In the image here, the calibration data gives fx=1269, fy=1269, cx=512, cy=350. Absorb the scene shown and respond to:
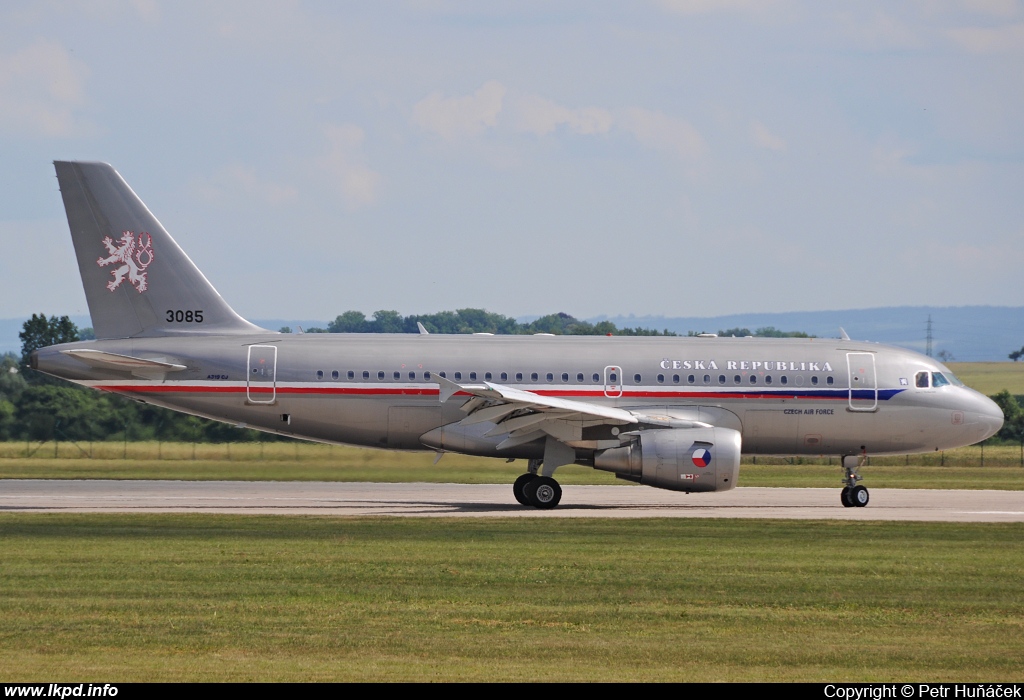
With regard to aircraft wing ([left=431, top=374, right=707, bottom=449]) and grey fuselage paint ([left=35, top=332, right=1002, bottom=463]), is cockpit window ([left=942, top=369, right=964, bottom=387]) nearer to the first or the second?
grey fuselage paint ([left=35, top=332, right=1002, bottom=463])

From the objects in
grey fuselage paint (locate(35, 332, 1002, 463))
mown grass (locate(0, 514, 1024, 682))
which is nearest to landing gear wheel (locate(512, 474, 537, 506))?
grey fuselage paint (locate(35, 332, 1002, 463))

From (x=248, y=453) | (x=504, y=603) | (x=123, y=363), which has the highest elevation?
(x=123, y=363)

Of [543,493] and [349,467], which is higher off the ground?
[349,467]

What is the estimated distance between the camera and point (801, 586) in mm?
17188

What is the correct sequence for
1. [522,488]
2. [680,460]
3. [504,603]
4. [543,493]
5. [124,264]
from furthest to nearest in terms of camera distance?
[124,264], [522,488], [543,493], [680,460], [504,603]

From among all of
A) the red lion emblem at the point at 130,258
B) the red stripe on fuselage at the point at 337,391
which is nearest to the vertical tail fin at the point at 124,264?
the red lion emblem at the point at 130,258

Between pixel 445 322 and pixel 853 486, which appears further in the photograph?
pixel 445 322

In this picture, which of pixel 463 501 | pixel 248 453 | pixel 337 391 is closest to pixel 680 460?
pixel 463 501

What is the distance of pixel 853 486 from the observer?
101 feet

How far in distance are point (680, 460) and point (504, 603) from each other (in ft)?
41.9

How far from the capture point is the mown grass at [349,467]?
111ft

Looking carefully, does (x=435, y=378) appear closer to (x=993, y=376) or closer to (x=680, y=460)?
(x=680, y=460)

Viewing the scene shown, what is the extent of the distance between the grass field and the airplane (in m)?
74.9

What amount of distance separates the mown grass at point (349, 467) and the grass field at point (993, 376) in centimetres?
5688
